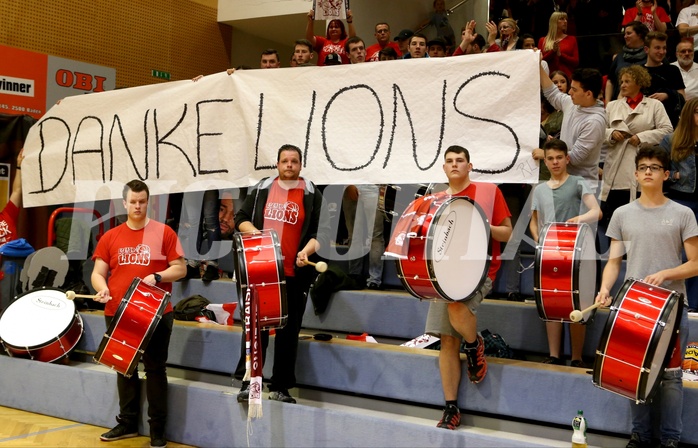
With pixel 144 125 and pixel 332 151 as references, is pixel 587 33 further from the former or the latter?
pixel 144 125

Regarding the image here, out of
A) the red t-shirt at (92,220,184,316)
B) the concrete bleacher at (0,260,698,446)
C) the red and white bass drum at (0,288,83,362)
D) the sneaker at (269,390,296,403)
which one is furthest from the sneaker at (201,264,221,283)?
the sneaker at (269,390,296,403)

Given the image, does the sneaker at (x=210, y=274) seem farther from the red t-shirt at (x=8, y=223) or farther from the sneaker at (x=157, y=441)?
the red t-shirt at (x=8, y=223)

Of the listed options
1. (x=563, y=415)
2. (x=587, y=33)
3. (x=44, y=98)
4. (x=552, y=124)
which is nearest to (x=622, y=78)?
(x=552, y=124)

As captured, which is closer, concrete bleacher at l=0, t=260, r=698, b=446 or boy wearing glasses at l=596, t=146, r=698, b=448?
boy wearing glasses at l=596, t=146, r=698, b=448

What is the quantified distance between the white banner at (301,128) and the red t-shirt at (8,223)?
48cm

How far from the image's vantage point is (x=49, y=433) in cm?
555

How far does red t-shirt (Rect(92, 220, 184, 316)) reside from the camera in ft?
17.6

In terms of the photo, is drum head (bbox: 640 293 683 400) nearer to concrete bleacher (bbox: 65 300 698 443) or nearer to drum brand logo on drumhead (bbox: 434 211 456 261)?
concrete bleacher (bbox: 65 300 698 443)

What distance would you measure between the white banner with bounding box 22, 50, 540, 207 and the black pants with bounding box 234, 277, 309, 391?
108 cm

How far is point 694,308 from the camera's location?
5.46 m

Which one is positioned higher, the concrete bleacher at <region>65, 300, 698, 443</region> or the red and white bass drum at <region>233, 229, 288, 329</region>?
the red and white bass drum at <region>233, 229, 288, 329</region>

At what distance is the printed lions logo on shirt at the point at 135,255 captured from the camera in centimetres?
538

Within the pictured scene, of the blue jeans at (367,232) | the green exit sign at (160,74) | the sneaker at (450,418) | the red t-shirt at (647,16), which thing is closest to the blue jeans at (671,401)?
the sneaker at (450,418)

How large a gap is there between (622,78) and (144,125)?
13.4 ft
